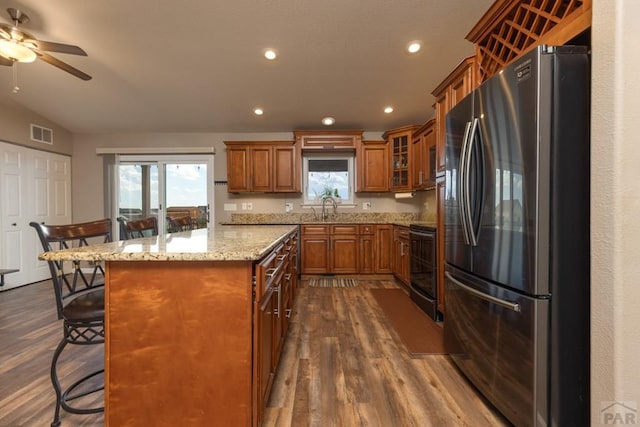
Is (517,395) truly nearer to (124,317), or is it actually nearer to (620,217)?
(620,217)

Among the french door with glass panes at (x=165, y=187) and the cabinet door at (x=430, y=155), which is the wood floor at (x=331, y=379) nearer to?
the cabinet door at (x=430, y=155)

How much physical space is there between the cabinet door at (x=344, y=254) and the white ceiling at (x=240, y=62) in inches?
75.1

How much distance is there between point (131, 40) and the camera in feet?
9.47

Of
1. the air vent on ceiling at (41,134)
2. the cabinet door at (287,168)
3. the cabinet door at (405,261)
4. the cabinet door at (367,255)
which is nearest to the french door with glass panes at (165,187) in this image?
the air vent on ceiling at (41,134)

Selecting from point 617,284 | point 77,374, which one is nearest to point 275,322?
point 77,374

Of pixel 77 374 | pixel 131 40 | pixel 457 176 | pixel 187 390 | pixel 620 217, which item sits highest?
pixel 131 40

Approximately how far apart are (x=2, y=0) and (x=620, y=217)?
179 inches

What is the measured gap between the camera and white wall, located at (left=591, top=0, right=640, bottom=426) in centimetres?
105

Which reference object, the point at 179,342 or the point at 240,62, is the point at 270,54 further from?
the point at 179,342

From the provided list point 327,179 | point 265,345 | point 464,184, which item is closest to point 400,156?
point 327,179

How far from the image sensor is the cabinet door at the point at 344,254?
172 inches

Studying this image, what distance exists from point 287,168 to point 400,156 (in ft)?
6.00

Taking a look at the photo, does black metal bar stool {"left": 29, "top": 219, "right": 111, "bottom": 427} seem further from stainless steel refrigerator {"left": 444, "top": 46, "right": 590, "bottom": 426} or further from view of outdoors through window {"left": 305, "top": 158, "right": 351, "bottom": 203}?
view of outdoors through window {"left": 305, "top": 158, "right": 351, "bottom": 203}

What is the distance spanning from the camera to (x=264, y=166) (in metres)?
4.65
